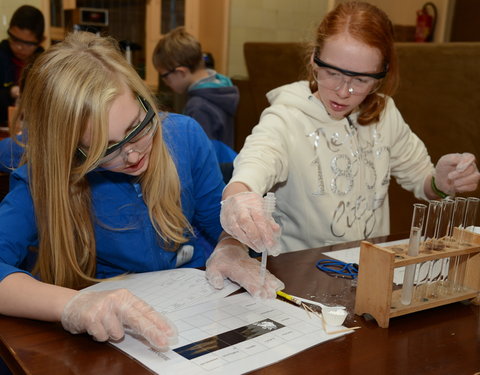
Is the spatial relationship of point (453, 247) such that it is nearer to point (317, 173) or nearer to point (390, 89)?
point (317, 173)

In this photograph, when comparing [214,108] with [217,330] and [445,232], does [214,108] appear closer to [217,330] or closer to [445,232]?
[445,232]

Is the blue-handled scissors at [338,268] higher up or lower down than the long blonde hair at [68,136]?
lower down

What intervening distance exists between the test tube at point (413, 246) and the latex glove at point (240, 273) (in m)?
0.24

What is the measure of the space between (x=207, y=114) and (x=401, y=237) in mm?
1713

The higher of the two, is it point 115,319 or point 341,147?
point 341,147

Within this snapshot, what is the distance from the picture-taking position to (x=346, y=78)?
1432 mm

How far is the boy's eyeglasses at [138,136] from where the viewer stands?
1075 millimetres

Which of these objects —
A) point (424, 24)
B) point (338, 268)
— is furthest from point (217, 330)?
point (424, 24)

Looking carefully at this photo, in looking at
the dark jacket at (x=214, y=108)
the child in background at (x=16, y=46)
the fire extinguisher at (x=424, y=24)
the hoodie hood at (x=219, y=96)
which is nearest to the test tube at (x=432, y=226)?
the dark jacket at (x=214, y=108)

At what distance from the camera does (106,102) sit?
1.05 m

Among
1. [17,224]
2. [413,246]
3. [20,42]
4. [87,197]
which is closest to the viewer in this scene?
[413,246]

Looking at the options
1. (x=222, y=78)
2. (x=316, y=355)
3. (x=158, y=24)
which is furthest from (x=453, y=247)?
(x=158, y=24)

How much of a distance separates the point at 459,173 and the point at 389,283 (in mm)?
763

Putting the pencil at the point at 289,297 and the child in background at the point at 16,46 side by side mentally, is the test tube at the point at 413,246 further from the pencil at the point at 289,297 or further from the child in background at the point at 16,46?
the child in background at the point at 16,46
